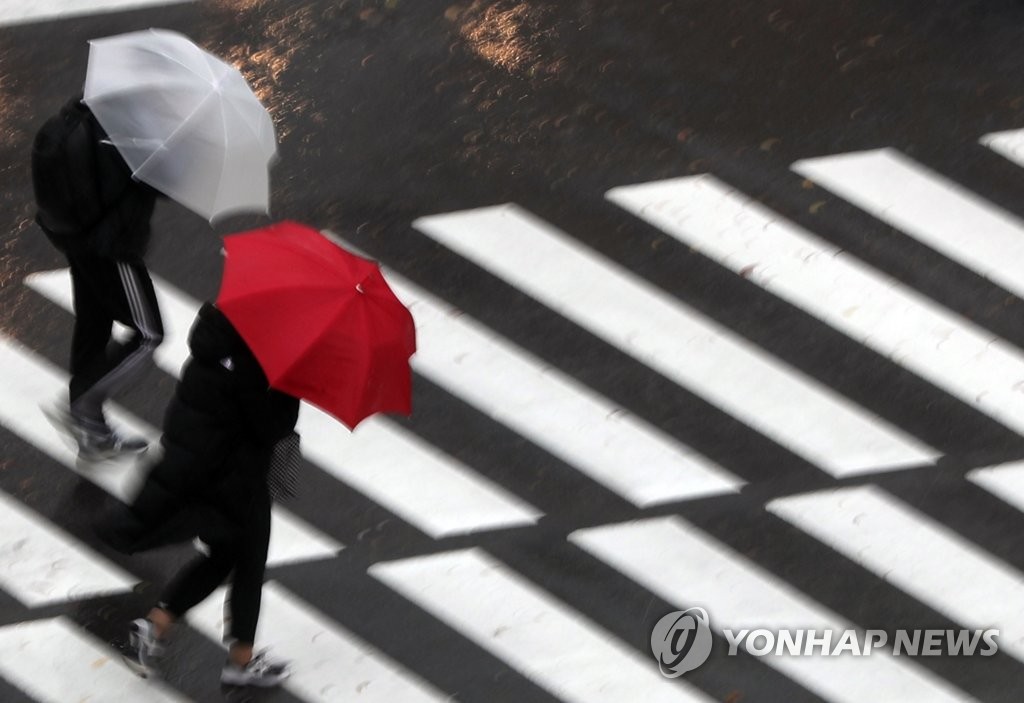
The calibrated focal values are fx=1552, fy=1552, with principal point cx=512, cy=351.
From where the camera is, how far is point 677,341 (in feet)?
25.5

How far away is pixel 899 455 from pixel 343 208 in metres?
3.10

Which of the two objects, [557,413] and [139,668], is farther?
[557,413]

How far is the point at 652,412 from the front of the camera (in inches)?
297

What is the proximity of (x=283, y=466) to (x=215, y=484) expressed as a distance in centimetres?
26

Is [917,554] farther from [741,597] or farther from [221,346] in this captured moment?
[221,346]

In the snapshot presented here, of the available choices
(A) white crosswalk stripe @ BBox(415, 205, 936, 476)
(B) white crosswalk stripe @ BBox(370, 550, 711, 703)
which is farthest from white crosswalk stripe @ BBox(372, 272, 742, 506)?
(B) white crosswalk stripe @ BBox(370, 550, 711, 703)

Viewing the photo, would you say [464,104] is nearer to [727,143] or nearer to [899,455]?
[727,143]

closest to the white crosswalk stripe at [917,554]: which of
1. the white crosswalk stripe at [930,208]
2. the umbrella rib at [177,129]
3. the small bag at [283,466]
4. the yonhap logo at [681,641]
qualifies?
the yonhap logo at [681,641]

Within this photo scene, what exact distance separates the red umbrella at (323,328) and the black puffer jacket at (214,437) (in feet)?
0.47

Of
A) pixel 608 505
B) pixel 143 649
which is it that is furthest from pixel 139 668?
pixel 608 505

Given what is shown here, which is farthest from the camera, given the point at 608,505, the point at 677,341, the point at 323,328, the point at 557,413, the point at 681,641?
the point at 677,341

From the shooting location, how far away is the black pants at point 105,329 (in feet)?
21.3

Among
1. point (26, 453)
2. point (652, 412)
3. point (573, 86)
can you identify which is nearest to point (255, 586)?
point (26, 453)

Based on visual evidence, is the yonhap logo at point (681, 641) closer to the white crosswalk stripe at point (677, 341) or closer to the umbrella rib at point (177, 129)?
the white crosswalk stripe at point (677, 341)
